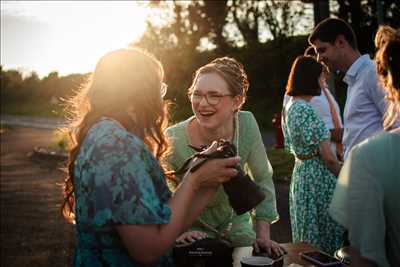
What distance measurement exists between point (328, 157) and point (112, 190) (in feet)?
7.41

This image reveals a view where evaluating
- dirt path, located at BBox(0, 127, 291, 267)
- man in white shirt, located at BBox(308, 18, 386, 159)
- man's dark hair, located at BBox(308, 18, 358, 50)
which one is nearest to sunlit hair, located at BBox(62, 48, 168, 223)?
man in white shirt, located at BBox(308, 18, 386, 159)

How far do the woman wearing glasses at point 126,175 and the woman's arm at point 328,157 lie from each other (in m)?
1.79

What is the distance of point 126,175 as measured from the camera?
63.7 inches

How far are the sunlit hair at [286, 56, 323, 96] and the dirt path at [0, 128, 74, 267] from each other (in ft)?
5.93

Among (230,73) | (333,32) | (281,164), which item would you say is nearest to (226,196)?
(230,73)

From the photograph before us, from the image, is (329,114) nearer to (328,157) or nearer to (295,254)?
(328,157)

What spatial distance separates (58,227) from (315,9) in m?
6.52

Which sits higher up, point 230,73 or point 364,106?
point 230,73

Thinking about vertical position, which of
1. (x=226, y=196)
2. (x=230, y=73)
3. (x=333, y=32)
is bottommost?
(x=226, y=196)

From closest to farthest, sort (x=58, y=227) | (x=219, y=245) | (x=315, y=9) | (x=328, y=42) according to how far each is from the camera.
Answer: (x=219, y=245) < (x=328, y=42) < (x=58, y=227) < (x=315, y=9)

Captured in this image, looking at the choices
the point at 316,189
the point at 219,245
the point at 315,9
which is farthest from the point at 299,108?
the point at 315,9

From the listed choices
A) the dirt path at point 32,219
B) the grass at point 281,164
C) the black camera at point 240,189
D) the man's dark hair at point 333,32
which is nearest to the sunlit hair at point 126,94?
the black camera at point 240,189

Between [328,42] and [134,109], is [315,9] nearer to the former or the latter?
[328,42]

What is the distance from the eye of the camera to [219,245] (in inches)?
84.5
